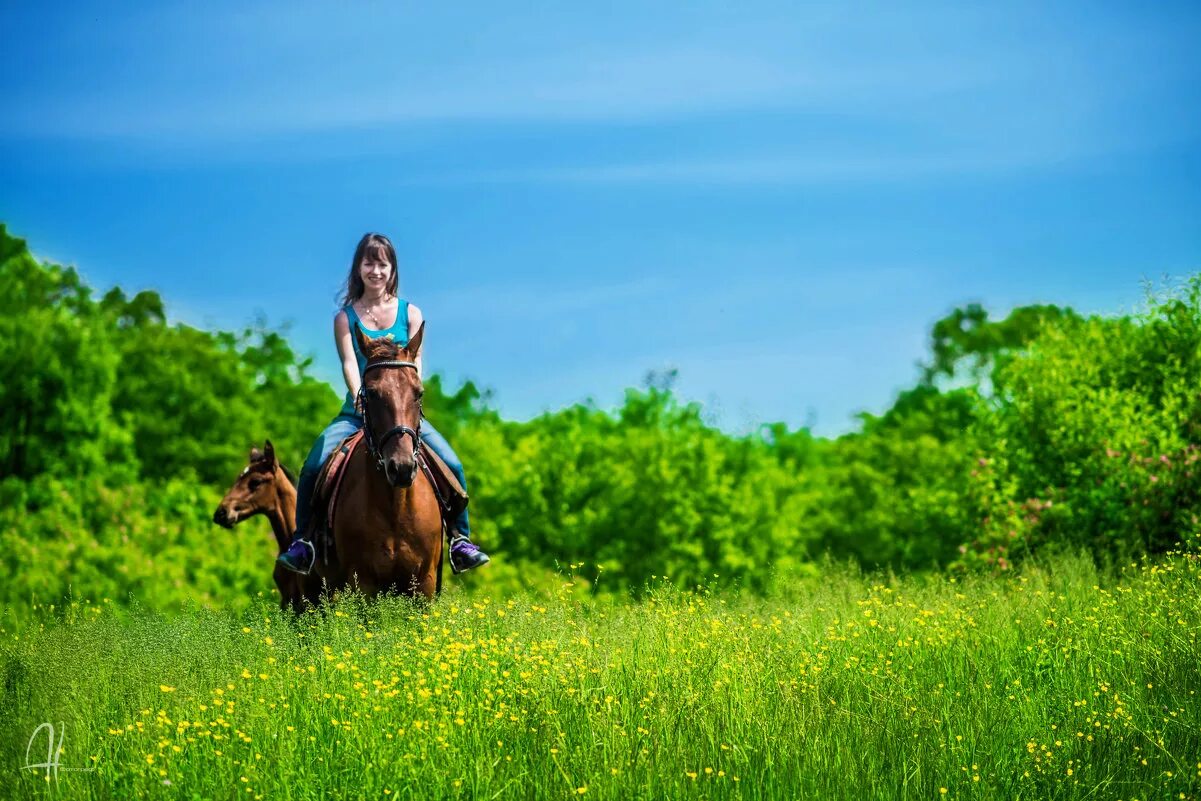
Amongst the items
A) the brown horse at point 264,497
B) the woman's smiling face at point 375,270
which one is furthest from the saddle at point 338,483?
the brown horse at point 264,497

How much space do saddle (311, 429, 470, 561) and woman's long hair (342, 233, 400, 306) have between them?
138 cm

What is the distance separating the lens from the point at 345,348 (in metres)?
11.2

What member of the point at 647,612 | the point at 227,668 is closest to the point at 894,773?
the point at 647,612

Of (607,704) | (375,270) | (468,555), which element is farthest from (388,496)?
(607,704)

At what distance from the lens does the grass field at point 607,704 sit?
742cm

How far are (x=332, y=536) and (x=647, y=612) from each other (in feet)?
10.00

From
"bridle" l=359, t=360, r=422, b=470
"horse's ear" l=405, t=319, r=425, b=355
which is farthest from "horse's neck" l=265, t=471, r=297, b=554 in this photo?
"horse's ear" l=405, t=319, r=425, b=355

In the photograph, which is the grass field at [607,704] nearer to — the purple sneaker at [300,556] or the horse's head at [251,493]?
the purple sneaker at [300,556]

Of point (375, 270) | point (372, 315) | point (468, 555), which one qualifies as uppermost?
point (375, 270)

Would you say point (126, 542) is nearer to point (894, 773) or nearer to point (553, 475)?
point (553, 475)

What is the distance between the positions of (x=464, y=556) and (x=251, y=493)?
392cm

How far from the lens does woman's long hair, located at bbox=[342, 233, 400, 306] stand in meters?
11.1

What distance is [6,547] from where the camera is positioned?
2955 centimetres

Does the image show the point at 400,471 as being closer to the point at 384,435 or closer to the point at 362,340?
the point at 384,435
